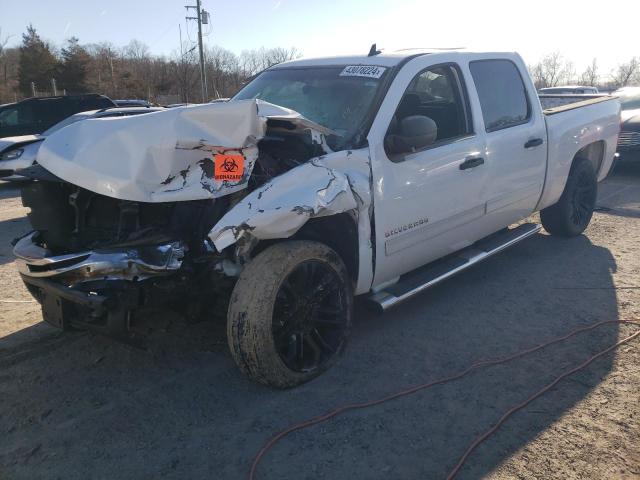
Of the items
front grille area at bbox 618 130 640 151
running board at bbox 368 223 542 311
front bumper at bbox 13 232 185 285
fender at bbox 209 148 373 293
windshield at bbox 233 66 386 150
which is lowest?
running board at bbox 368 223 542 311

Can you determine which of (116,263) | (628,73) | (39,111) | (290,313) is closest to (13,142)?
(39,111)

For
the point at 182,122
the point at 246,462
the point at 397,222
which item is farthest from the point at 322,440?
the point at 182,122

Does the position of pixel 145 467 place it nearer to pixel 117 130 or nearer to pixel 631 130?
pixel 117 130

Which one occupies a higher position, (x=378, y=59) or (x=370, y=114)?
(x=378, y=59)

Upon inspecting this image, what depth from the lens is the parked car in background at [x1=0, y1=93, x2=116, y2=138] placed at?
13000 millimetres

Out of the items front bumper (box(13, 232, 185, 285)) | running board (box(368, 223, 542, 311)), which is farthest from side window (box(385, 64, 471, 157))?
front bumper (box(13, 232, 185, 285))

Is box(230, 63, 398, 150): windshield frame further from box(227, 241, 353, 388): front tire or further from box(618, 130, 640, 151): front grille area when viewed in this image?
box(618, 130, 640, 151): front grille area

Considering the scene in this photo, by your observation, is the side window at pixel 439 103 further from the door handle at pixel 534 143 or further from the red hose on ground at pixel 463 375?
the red hose on ground at pixel 463 375

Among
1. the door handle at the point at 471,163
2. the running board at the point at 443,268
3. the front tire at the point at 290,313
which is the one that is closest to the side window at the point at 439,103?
the door handle at the point at 471,163

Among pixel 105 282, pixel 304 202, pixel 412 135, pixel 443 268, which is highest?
pixel 412 135

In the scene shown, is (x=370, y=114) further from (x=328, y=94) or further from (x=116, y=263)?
(x=116, y=263)

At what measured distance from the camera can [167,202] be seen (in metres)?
3.05

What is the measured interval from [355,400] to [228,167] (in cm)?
151

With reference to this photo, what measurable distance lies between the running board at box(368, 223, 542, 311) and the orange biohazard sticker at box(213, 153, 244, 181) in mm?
1290
